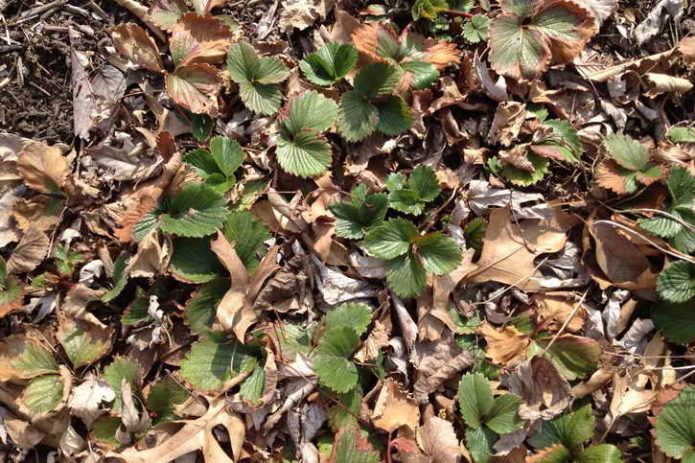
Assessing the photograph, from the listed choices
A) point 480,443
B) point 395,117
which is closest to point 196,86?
point 395,117

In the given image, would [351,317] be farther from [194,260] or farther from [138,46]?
[138,46]

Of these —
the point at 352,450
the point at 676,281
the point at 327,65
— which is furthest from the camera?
the point at 327,65

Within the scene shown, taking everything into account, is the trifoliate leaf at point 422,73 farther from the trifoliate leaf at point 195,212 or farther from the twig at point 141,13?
the twig at point 141,13

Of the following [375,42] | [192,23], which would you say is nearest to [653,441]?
[375,42]

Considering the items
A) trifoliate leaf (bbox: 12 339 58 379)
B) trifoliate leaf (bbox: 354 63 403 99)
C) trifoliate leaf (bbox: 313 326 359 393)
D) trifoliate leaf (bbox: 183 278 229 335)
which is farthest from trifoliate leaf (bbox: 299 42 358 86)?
trifoliate leaf (bbox: 12 339 58 379)

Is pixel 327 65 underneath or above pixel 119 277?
above

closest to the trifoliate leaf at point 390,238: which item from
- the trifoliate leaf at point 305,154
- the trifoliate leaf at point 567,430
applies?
the trifoliate leaf at point 305,154

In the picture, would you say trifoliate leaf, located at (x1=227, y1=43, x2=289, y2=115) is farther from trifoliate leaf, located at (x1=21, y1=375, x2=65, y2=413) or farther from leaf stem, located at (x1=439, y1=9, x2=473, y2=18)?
trifoliate leaf, located at (x1=21, y1=375, x2=65, y2=413)
